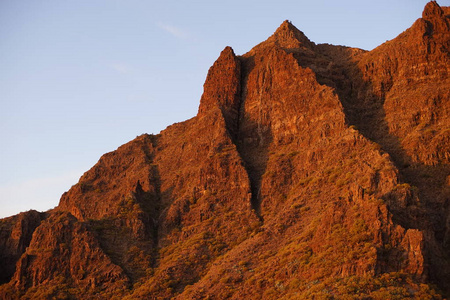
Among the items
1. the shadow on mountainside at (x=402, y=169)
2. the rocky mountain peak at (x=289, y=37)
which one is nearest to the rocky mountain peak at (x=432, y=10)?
the shadow on mountainside at (x=402, y=169)

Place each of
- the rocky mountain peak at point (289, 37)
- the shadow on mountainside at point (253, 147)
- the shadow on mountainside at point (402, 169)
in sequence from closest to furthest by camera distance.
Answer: the shadow on mountainside at point (402, 169)
the shadow on mountainside at point (253, 147)
the rocky mountain peak at point (289, 37)

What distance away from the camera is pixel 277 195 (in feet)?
378

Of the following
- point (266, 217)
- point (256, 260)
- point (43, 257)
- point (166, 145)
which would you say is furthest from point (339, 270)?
point (166, 145)

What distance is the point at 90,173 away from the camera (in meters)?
143

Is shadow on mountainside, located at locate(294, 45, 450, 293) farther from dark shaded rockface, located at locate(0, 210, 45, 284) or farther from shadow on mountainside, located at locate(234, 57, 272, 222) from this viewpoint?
dark shaded rockface, located at locate(0, 210, 45, 284)

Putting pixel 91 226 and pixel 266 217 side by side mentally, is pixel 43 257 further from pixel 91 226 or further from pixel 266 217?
pixel 266 217

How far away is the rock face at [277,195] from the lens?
298 ft

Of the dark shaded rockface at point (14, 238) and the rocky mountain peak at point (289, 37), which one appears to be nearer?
the dark shaded rockface at point (14, 238)

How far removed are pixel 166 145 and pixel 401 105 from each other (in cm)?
4834

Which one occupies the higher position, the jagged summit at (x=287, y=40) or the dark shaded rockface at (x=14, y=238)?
the jagged summit at (x=287, y=40)

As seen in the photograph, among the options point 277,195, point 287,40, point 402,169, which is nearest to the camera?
point 402,169

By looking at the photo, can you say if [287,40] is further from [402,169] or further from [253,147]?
[402,169]

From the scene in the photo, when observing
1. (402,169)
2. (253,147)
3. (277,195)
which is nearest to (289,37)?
(253,147)

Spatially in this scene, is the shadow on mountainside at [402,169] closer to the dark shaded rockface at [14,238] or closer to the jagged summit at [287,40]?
the jagged summit at [287,40]
